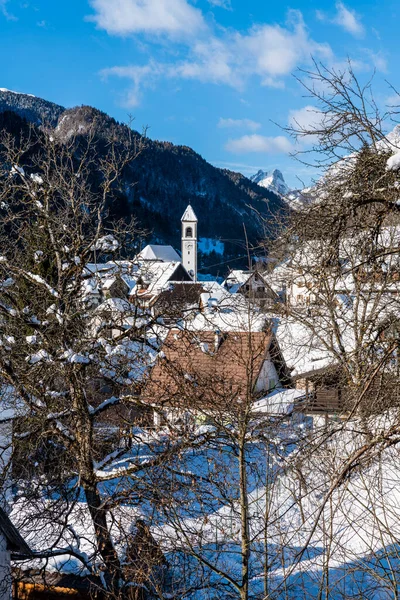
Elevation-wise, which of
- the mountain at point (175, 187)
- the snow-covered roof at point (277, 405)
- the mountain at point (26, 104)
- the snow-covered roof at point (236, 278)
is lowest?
the snow-covered roof at point (277, 405)

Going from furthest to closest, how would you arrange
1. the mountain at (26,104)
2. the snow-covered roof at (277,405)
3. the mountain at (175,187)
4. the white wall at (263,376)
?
the mountain at (26,104), the mountain at (175,187), the white wall at (263,376), the snow-covered roof at (277,405)

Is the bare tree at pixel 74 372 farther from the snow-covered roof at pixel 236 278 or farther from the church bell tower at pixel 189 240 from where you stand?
the church bell tower at pixel 189 240

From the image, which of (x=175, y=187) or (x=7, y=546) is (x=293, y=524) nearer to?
(x=7, y=546)

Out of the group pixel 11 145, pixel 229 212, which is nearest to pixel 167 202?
pixel 229 212

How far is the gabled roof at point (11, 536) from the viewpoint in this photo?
6.72 m

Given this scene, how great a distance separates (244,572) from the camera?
4.19 meters

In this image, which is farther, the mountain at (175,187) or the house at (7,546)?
the mountain at (175,187)

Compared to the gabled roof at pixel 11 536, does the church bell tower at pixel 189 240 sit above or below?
above

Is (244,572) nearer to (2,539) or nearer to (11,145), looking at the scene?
(2,539)

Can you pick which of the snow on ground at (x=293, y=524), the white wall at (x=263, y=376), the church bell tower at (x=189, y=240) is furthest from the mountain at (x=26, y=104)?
the snow on ground at (x=293, y=524)

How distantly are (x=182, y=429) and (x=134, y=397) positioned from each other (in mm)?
739

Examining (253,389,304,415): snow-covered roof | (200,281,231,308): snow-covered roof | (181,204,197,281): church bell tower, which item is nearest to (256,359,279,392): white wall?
(253,389,304,415): snow-covered roof

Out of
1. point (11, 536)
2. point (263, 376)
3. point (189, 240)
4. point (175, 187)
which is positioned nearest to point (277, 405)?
point (11, 536)

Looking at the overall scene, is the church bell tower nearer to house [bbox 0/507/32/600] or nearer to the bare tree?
the bare tree
